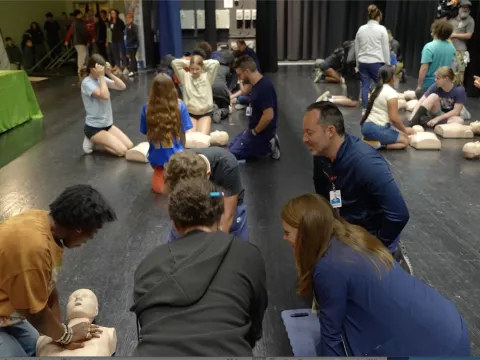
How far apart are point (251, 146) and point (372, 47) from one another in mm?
2586

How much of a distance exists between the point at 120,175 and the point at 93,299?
2.38 m

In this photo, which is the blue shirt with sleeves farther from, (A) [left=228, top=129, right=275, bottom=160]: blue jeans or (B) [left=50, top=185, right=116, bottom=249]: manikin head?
(B) [left=50, top=185, right=116, bottom=249]: manikin head

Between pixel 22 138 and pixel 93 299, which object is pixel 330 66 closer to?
pixel 22 138

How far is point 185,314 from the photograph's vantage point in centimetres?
137

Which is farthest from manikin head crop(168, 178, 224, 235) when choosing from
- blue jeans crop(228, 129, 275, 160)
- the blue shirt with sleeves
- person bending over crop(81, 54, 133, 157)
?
person bending over crop(81, 54, 133, 157)

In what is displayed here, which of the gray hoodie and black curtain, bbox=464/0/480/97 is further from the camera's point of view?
black curtain, bbox=464/0/480/97

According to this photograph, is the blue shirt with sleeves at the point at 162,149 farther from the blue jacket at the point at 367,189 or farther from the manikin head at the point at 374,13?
the manikin head at the point at 374,13

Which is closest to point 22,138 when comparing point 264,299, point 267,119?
point 267,119

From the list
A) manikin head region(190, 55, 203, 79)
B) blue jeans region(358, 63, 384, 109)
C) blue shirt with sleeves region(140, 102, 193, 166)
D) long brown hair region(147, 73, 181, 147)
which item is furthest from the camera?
blue jeans region(358, 63, 384, 109)

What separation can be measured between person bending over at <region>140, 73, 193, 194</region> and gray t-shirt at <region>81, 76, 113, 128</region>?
1.17 meters

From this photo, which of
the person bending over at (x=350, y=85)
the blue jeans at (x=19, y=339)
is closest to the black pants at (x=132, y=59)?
the person bending over at (x=350, y=85)

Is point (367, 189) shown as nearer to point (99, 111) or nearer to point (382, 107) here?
point (382, 107)

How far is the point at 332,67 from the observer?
31.6 feet

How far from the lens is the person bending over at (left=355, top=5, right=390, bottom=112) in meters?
6.59
